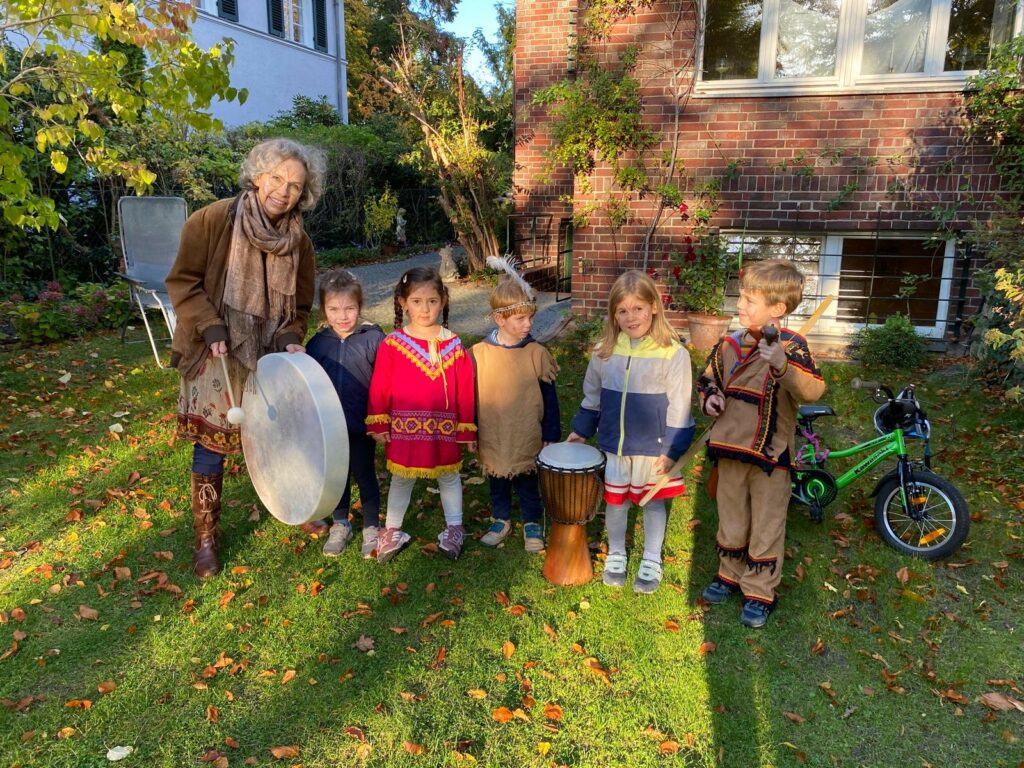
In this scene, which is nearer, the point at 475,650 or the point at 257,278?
the point at 475,650

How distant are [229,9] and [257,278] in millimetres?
18075

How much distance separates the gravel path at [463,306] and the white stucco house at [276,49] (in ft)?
25.8

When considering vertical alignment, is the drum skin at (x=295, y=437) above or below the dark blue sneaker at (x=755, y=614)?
above

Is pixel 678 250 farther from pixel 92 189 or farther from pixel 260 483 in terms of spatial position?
pixel 92 189

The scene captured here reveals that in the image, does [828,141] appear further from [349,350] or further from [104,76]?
[104,76]

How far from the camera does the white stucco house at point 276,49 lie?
17.8 meters

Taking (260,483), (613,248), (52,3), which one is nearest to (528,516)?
(260,483)

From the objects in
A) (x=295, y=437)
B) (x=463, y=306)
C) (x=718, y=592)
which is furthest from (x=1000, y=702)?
(x=463, y=306)

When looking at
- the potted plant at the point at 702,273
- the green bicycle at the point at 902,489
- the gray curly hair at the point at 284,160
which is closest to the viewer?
the gray curly hair at the point at 284,160

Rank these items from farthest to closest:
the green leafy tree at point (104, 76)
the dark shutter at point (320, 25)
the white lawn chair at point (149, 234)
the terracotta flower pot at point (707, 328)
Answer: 1. the dark shutter at point (320, 25)
2. the white lawn chair at point (149, 234)
3. the terracotta flower pot at point (707, 328)
4. the green leafy tree at point (104, 76)

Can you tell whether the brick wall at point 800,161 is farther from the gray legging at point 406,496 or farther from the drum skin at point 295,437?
the drum skin at point 295,437

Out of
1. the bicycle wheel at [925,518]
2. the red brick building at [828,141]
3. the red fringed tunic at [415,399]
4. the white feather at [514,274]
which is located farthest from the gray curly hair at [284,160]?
the red brick building at [828,141]

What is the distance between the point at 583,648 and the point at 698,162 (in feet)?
18.4

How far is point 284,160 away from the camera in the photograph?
3.14 metres
